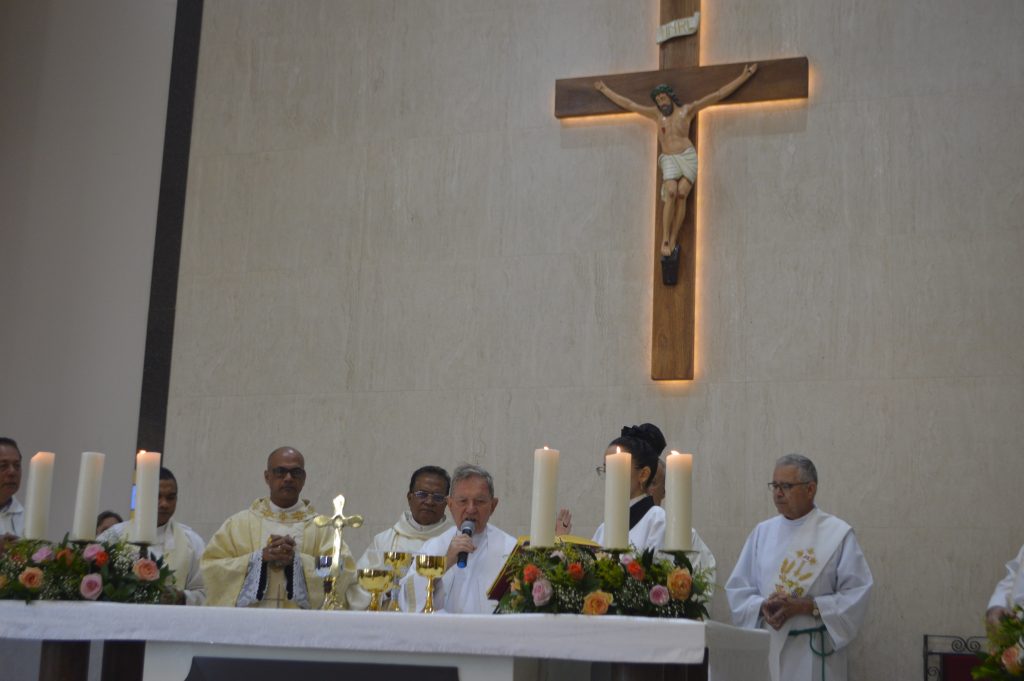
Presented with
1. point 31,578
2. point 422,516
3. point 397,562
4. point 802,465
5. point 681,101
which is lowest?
point 31,578

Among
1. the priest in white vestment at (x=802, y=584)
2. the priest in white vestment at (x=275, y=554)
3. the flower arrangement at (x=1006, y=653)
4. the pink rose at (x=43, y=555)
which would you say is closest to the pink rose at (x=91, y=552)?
the pink rose at (x=43, y=555)

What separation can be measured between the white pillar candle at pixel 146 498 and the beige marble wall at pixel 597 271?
134 inches

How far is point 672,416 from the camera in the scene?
7.49 metres

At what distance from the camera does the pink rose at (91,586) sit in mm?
4363

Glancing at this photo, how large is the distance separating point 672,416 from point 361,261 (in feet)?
7.19

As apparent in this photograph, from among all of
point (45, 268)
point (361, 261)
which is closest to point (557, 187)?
point (361, 261)

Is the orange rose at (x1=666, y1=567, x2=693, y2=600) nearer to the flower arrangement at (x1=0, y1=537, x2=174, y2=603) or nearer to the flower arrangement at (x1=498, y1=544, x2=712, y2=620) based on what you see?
the flower arrangement at (x1=498, y1=544, x2=712, y2=620)

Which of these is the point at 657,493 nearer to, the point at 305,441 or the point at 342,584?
the point at 342,584

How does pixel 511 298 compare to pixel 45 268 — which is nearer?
pixel 511 298

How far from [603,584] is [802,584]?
2775 mm

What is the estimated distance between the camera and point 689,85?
7.77m

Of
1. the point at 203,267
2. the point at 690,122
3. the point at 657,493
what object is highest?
the point at 690,122

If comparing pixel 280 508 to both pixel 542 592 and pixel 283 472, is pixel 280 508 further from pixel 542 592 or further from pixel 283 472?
pixel 542 592

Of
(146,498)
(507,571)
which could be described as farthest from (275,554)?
(507,571)
